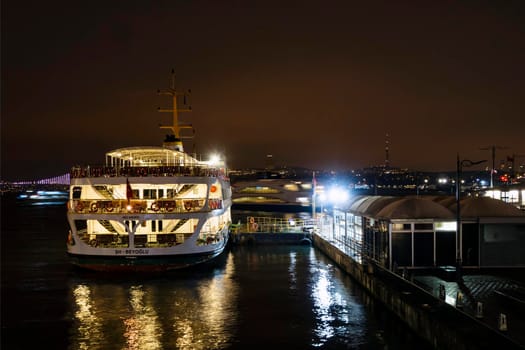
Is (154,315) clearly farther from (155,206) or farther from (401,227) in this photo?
(401,227)

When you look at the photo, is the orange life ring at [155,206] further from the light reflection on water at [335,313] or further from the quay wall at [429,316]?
the quay wall at [429,316]

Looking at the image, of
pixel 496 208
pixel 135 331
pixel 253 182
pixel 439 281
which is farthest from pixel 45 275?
pixel 253 182

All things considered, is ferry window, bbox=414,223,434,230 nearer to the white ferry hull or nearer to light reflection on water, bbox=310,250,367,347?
light reflection on water, bbox=310,250,367,347

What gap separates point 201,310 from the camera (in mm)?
22281

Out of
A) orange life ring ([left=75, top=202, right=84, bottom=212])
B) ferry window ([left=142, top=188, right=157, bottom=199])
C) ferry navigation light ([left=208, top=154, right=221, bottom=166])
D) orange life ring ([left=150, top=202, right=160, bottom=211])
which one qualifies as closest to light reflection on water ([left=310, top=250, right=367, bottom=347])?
orange life ring ([left=150, top=202, right=160, bottom=211])

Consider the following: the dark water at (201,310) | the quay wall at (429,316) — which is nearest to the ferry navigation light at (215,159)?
the dark water at (201,310)

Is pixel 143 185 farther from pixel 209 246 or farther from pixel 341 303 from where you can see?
pixel 341 303

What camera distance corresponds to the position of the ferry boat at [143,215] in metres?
29.7

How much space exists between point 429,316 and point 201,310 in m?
9.86

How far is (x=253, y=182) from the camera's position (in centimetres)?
11969

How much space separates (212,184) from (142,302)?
10970 mm

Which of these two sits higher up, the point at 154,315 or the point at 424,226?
the point at 424,226

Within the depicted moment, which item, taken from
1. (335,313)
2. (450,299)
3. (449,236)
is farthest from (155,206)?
(450,299)

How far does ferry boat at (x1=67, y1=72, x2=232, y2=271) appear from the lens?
29.7 m
